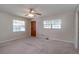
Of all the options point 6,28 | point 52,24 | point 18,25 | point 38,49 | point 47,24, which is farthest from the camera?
point 18,25

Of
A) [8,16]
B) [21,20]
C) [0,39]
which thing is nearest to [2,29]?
[0,39]

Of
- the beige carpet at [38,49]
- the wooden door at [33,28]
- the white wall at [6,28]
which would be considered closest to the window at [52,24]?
the wooden door at [33,28]

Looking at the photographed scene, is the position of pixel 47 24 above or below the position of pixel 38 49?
above

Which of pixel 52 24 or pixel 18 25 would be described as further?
pixel 18 25

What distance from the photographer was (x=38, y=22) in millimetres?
8578

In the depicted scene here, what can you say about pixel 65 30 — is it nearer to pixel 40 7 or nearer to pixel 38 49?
pixel 40 7

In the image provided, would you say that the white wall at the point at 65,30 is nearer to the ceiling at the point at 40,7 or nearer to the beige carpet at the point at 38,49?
the ceiling at the point at 40,7

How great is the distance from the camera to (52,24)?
7.27m

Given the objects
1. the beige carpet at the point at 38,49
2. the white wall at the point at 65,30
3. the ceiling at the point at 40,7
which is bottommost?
the beige carpet at the point at 38,49

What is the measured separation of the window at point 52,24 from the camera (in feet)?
22.2

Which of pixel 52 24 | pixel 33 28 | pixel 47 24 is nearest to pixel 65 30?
pixel 52 24

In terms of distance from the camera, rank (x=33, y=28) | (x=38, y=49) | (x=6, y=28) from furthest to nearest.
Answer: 1. (x=33, y=28)
2. (x=6, y=28)
3. (x=38, y=49)

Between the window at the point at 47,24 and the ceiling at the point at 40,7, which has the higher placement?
the ceiling at the point at 40,7

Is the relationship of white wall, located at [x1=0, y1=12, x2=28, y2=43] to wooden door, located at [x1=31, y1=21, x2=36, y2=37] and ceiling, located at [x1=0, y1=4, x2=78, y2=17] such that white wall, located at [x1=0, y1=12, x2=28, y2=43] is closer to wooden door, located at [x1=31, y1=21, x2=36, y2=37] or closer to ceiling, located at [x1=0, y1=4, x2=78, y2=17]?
ceiling, located at [x1=0, y1=4, x2=78, y2=17]
